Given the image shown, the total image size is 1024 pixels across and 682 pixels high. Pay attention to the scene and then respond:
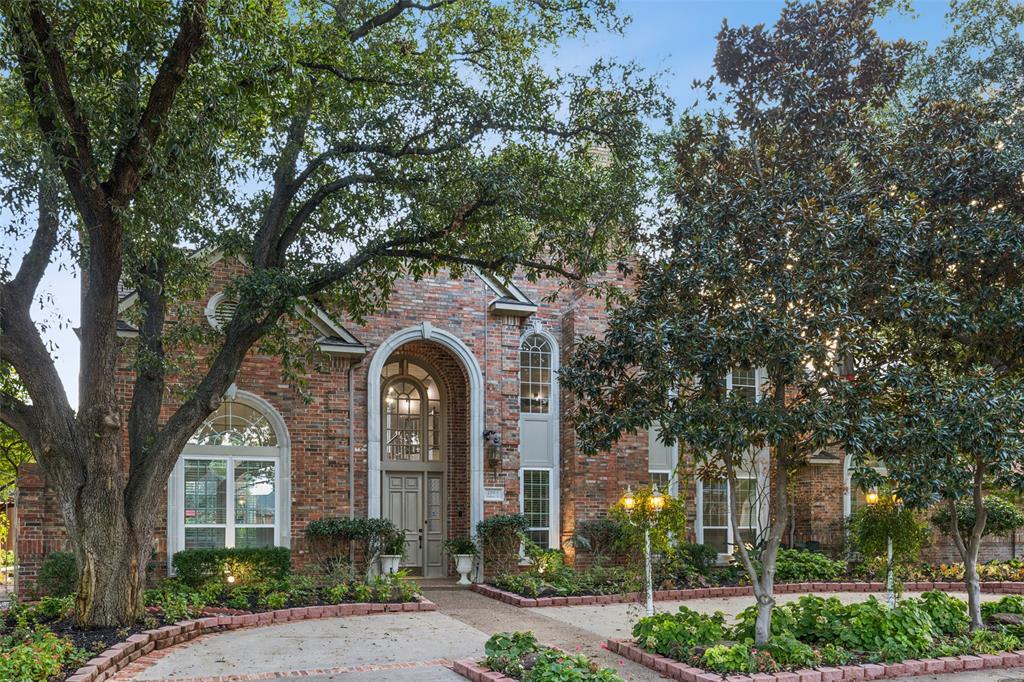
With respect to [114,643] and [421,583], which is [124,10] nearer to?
[114,643]

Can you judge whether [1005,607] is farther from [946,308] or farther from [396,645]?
[396,645]

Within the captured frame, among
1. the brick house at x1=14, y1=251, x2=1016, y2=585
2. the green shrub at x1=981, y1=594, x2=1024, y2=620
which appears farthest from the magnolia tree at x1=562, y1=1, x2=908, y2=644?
the brick house at x1=14, y1=251, x2=1016, y2=585

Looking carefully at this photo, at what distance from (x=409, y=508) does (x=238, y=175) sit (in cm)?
806

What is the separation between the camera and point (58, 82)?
8812 mm

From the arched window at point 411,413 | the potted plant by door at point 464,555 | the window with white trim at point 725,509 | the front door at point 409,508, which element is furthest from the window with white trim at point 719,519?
the front door at point 409,508

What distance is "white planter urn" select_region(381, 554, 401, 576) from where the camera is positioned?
1595 centimetres

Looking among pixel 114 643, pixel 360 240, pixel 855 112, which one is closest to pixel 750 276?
pixel 855 112

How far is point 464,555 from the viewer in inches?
659

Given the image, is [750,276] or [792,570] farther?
[792,570]

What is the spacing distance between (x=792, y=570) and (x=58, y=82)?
14.3 m

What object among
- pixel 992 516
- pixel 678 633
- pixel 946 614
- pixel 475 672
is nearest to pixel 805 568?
pixel 992 516

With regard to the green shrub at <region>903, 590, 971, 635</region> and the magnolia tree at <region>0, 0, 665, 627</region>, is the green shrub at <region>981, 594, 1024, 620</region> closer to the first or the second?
the green shrub at <region>903, 590, 971, 635</region>

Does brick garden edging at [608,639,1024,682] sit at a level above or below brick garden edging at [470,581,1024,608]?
above

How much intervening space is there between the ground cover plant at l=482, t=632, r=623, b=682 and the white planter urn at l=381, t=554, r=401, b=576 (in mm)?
6696
